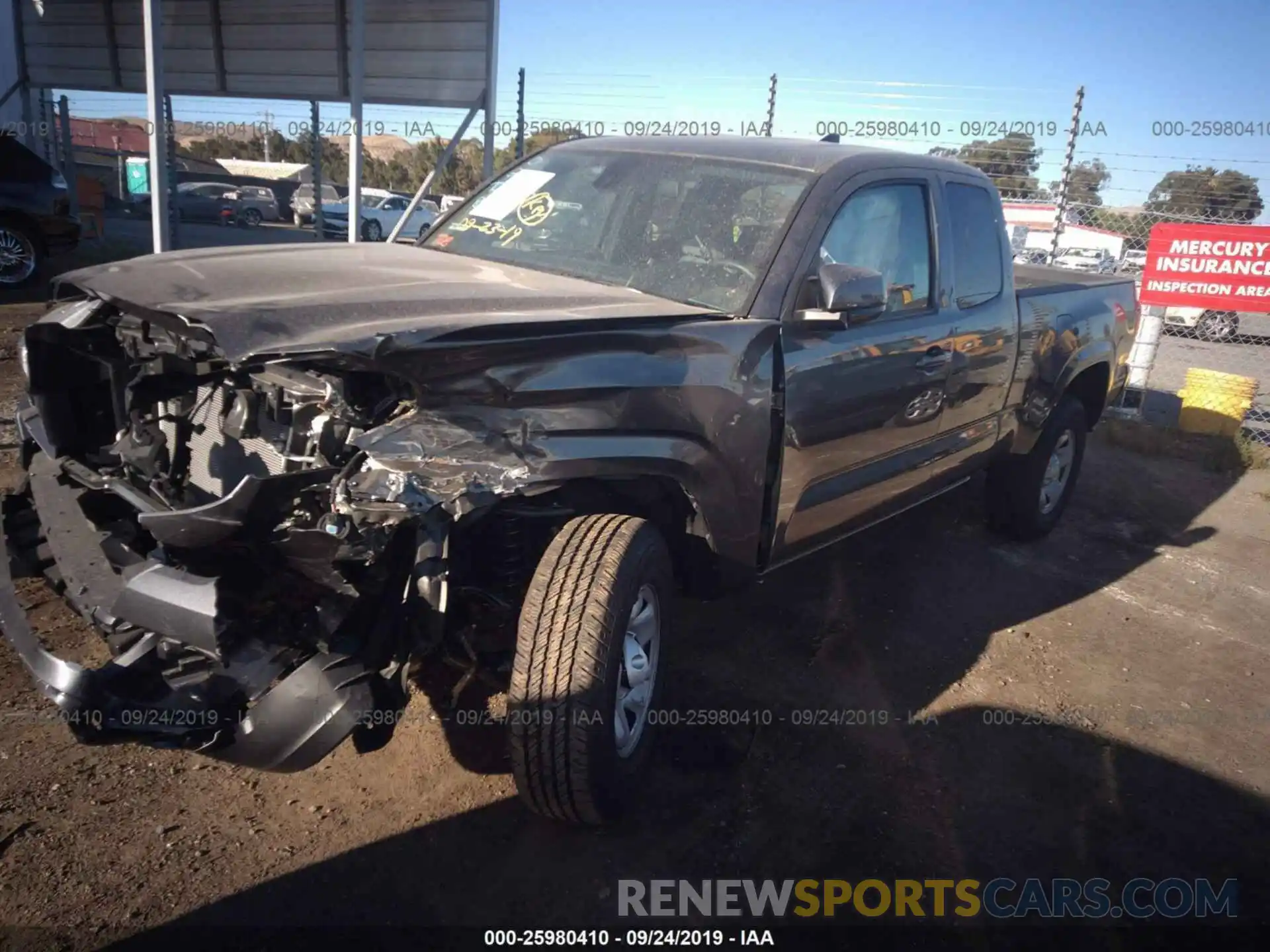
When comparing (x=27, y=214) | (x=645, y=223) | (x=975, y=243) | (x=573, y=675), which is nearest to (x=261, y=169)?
(x=27, y=214)

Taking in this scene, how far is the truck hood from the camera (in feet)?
7.21

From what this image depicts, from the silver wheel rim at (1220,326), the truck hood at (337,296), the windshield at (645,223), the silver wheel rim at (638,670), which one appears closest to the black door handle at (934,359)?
the windshield at (645,223)

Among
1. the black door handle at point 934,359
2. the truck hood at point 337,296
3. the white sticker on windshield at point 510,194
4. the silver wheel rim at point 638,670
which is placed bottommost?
the silver wheel rim at point 638,670

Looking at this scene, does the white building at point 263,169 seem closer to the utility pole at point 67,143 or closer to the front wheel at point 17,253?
the utility pole at point 67,143

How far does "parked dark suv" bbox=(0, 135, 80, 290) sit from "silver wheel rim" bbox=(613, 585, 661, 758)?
10454mm

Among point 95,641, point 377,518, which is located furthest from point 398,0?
point 377,518

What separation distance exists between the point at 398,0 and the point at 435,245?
740cm

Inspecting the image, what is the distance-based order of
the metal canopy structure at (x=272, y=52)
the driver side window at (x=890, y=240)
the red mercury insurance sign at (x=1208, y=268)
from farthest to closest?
1. the metal canopy structure at (x=272, y=52)
2. the red mercury insurance sign at (x=1208, y=268)
3. the driver side window at (x=890, y=240)

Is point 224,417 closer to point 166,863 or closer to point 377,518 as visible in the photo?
point 377,518

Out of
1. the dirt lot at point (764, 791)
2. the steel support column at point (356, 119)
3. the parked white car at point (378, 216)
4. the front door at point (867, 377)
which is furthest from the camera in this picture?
the parked white car at point (378, 216)

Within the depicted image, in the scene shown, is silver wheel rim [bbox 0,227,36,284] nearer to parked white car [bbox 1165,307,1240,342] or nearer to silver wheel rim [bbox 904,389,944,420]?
silver wheel rim [bbox 904,389,944,420]

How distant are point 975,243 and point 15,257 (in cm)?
1054

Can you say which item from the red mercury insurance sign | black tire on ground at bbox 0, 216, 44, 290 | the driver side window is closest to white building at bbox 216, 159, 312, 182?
black tire on ground at bbox 0, 216, 44, 290

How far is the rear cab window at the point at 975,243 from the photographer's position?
419 cm
